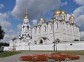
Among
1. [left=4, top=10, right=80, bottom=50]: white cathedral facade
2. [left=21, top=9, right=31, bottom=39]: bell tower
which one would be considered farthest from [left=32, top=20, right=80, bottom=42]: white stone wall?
[left=21, top=9, right=31, bottom=39]: bell tower

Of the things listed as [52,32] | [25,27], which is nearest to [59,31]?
[52,32]

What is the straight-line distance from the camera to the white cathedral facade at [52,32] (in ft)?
306

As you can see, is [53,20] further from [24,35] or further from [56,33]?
[24,35]

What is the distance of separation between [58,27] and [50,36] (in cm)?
562

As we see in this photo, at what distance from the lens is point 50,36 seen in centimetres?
9581

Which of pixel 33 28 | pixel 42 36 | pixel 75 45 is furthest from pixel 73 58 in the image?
pixel 33 28

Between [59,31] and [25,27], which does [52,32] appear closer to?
[59,31]

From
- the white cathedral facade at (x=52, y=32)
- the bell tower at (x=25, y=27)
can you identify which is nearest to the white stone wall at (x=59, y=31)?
the white cathedral facade at (x=52, y=32)

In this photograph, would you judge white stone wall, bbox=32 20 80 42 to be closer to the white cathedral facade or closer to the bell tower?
the white cathedral facade

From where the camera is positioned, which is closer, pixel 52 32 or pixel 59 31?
pixel 59 31

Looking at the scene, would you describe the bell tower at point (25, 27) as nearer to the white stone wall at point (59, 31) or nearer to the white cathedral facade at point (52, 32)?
the white cathedral facade at point (52, 32)

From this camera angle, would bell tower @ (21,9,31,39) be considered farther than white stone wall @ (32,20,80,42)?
Yes

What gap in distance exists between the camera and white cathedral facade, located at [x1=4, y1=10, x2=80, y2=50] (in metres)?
93.2

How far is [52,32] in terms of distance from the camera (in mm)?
95250
